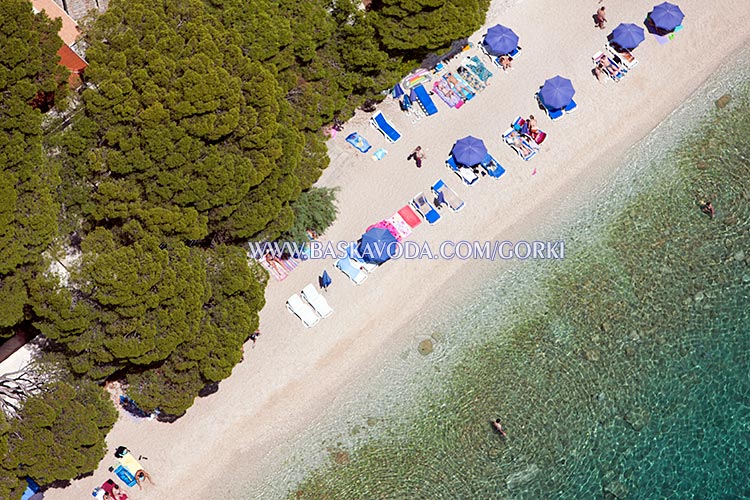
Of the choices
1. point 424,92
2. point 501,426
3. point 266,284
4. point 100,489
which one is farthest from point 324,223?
point 100,489

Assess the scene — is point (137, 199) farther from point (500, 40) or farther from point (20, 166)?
point (500, 40)

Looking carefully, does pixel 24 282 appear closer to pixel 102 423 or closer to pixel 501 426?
pixel 102 423

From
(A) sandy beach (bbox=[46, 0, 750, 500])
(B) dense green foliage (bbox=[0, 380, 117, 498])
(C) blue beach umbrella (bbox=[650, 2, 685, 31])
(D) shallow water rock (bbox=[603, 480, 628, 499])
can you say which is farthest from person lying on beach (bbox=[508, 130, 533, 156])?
(B) dense green foliage (bbox=[0, 380, 117, 498])

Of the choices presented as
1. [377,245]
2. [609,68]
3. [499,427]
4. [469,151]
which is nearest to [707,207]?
[609,68]

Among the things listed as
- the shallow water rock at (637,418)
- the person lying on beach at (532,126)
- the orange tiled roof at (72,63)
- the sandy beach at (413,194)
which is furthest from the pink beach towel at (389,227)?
the orange tiled roof at (72,63)

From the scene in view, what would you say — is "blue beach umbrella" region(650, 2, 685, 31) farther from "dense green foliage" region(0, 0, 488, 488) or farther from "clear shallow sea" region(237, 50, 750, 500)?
"dense green foliage" region(0, 0, 488, 488)
